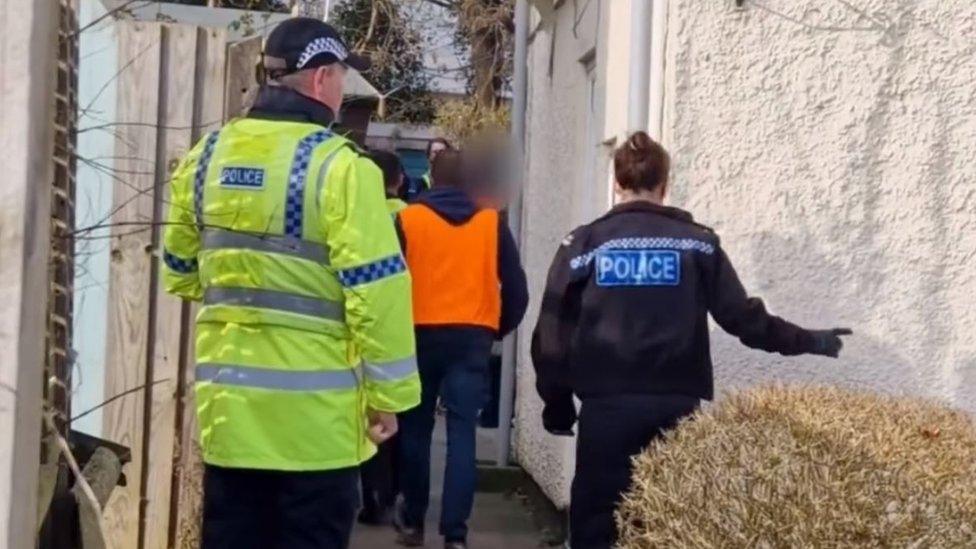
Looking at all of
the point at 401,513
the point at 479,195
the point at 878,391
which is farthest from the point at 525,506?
A: the point at 878,391

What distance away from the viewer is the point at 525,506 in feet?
28.7

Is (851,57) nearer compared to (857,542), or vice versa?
(857,542)

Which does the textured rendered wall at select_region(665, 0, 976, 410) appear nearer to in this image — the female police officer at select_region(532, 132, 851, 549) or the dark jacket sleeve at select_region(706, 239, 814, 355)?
the female police officer at select_region(532, 132, 851, 549)

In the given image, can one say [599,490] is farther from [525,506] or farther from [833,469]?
[525,506]

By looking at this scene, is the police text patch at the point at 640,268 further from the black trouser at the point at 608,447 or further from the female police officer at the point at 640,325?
the black trouser at the point at 608,447

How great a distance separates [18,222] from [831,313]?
3.60 m

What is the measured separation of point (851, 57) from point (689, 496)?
216 cm

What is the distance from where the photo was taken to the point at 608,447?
4.93 meters

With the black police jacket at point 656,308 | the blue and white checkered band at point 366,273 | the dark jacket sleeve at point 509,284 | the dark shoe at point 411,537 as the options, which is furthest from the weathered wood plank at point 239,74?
the dark shoe at point 411,537

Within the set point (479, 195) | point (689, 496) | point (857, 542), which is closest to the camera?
point (857, 542)

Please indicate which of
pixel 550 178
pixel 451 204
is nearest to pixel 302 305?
pixel 451 204

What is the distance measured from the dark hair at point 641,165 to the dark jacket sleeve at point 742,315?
0.30 m

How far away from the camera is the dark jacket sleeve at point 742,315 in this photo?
4.88 m

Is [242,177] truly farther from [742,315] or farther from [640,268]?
[742,315]
